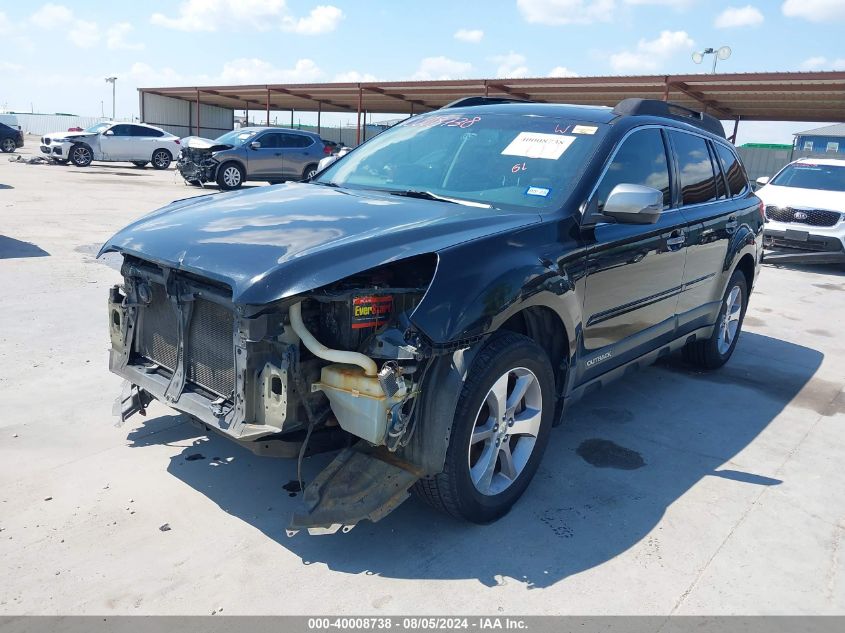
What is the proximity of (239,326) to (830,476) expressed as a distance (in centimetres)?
347

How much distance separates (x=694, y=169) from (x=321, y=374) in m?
3.32

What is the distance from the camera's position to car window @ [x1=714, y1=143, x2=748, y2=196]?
545 cm

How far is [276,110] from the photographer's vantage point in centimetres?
4288

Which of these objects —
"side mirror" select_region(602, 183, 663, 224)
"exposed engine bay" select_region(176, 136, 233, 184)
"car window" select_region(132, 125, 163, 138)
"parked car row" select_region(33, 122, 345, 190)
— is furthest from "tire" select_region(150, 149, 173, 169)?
"side mirror" select_region(602, 183, 663, 224)

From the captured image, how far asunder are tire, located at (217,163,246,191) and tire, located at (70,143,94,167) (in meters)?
8.35

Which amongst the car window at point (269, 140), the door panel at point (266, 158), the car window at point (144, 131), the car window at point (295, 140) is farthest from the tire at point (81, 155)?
the car window at point (295, 140)

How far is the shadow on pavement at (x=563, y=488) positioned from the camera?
2990 mm

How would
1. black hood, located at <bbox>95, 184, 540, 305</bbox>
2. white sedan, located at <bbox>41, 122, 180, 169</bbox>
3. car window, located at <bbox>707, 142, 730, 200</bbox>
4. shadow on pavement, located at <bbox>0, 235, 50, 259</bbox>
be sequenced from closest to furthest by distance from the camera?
black hood, located at <bbox>95, 184, 540, 305</bbox>
car window, located at <bbox>707, 142, 730, 200</bbox>
shadow on pavement, located at <bbox>0, 235, 50, 259</bbox>
white sedan, located at <bbox>41, 122, 180, 169</bbox>

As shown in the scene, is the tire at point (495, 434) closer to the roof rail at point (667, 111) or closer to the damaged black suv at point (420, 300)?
the damaged black suv at point (420, 300)

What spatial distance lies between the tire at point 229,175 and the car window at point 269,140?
97 centimetres

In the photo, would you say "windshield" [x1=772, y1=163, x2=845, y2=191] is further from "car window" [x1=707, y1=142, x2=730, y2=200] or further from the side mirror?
the side mirror

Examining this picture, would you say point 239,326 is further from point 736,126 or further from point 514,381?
point 736,126

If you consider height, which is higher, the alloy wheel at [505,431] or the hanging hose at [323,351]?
the hanging hose at [323,351]

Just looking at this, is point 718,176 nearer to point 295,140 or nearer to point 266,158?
point 266,158
